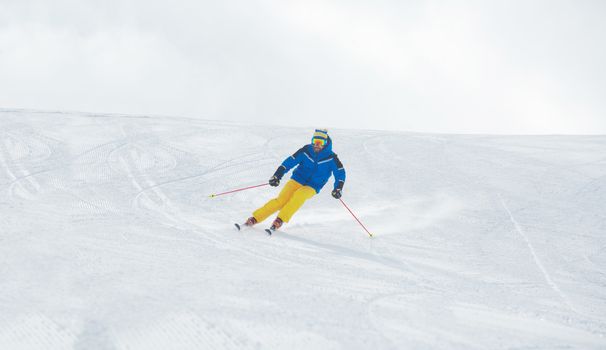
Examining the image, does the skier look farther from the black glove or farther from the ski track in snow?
the ski track in snow

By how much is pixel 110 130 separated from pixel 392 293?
30.6ft

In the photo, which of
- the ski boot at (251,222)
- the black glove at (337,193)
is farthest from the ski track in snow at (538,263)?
the ski boot at (251,222)

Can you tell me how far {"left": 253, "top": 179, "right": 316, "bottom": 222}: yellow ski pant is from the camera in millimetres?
6871

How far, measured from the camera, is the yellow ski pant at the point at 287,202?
6871mm

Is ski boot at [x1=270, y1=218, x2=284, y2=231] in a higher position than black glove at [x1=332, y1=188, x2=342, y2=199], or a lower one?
lower

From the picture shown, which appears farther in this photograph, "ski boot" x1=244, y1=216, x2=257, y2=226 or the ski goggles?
the ski goggles

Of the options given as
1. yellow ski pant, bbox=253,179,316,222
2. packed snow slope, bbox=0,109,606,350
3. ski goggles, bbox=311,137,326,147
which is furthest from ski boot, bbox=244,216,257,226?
ski goggles, bbox=311,137,326,147

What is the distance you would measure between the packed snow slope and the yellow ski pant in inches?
10.0

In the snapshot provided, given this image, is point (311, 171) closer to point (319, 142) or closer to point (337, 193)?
point (319, 142)

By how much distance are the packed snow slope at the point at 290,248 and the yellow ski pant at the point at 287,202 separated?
0.25 metres

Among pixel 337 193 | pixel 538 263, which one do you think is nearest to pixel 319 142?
pixel 337 193

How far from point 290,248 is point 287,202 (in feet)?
4.14

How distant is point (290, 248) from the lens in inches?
235

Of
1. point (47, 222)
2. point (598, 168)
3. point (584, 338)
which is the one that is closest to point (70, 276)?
point (47, 222)
